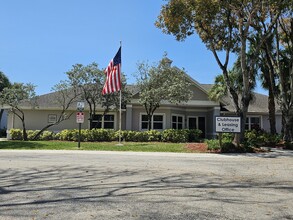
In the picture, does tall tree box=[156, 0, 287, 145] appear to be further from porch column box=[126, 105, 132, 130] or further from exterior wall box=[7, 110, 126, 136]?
exterior wall box=[7, 110, 126, 136]

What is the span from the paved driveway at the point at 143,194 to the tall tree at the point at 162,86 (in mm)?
13628

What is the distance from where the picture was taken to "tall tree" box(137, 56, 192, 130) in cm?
2412

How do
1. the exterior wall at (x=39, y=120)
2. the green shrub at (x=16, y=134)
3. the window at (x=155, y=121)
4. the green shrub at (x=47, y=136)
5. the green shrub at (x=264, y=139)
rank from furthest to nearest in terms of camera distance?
the exterior wall at (x=39, y=120)
the window at (x=155, y=121)
the green shrub at (x=16, y=134)
the green shrub at (x=47, y=136)
the green shrub at (x=264, y=139)

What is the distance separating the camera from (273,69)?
24094 mm

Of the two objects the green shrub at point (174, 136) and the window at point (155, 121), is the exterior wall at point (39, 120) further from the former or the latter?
the green shrub at point (174, 136)

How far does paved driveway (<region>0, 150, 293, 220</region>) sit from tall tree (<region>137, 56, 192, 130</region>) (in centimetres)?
1363

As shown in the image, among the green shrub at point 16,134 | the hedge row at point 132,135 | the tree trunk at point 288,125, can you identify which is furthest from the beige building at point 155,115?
the tree trunk at point 288,125

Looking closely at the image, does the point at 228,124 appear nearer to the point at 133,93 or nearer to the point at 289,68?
the point at 289,68

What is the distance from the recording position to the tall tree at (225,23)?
1803cm

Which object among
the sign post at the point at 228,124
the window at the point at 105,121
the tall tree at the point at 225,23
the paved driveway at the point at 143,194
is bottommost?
the paved driveway at the point at 143,194

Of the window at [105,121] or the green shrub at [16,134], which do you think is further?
the window at [105,121]

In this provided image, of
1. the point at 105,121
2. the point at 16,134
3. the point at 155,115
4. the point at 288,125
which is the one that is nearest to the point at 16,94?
the point at 16,134

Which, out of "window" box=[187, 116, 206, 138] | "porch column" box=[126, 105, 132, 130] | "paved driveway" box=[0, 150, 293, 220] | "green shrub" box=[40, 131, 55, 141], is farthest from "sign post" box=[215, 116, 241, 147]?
"green shrub" box=[40, 131, 55, 141]

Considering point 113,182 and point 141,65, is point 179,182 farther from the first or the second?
point 141,65
